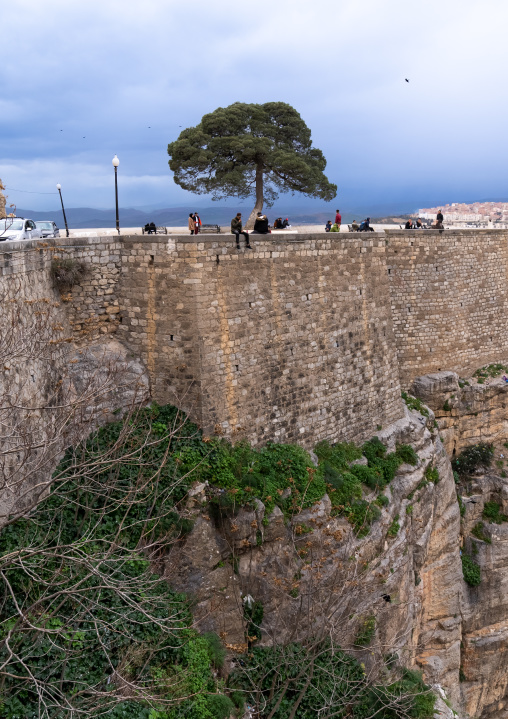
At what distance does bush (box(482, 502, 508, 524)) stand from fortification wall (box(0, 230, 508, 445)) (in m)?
6.65

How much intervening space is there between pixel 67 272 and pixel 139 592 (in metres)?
6.51

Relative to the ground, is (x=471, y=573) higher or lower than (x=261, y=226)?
lower

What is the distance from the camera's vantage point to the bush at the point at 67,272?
41.2 feet

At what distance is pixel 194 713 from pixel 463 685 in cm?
1527

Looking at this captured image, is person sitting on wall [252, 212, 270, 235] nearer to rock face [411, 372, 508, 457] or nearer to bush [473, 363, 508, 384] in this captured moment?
rock face [411, 372, 508, 457]

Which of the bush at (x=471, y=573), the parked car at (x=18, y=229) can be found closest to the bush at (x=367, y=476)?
the bush at (x=471, y=573)

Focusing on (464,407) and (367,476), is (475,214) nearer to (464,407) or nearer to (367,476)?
(464,407)

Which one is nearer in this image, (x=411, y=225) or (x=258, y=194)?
(x=411, y=225)

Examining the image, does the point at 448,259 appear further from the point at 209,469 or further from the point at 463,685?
the point at 463,685

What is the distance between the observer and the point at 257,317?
46.3 feet

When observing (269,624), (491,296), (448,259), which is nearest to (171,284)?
(269,624)

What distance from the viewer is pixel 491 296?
2338 cm

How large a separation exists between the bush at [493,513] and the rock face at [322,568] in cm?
412

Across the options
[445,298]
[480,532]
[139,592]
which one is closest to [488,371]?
[445,298]
